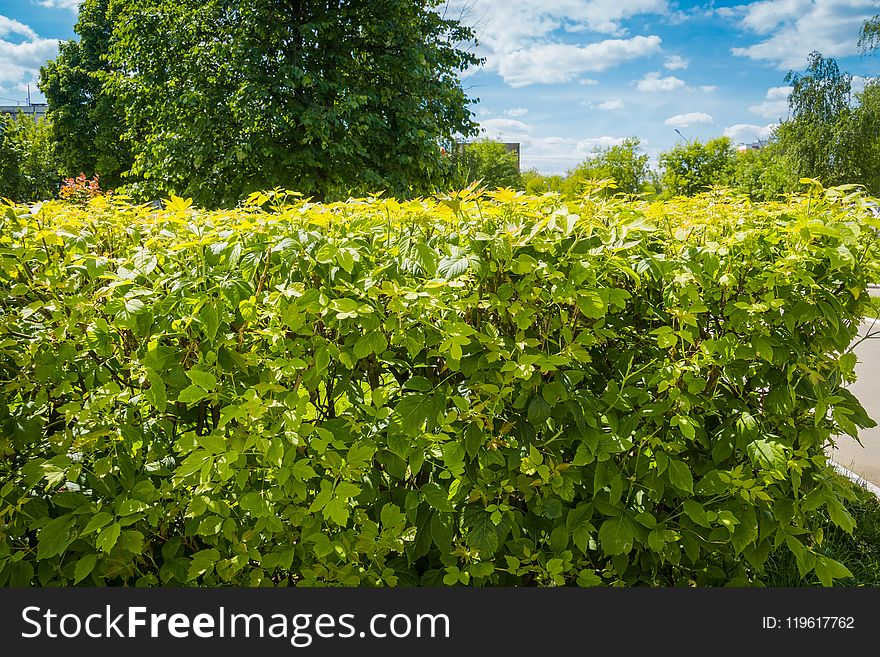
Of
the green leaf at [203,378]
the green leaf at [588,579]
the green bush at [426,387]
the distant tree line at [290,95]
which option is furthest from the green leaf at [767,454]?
the distant tree line at [290,95]

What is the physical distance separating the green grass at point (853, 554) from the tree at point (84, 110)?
2589 cm

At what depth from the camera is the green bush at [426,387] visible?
2.07 meters

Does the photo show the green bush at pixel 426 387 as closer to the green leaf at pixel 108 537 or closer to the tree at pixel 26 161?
the green leaf at pixel 108 537

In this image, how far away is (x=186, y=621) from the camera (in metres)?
2.28

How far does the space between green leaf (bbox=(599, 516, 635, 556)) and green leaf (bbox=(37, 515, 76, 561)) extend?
72.7 inches

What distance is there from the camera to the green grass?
282cm

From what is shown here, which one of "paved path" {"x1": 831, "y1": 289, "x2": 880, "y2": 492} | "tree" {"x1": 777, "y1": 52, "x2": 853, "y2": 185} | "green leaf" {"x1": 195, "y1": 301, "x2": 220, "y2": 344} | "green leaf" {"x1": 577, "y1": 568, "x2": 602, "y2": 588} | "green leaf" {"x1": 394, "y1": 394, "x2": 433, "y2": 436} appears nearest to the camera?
"green leaf" {"x1": 195, "y1": 301, "x2": 220, "y2": 344}

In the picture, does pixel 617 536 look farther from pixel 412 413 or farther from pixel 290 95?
pixel 290 95

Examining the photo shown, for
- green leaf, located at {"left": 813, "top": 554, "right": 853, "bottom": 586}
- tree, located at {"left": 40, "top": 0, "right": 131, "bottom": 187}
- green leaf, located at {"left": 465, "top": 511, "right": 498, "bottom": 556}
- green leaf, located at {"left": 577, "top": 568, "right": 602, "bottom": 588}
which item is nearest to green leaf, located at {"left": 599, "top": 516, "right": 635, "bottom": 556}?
green leaf, located at {"left": 577, "top": 568, "right": 602, "bottom": 588}

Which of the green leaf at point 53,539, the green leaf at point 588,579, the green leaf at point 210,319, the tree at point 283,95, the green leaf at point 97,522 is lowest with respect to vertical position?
the green leaf at point 588,579

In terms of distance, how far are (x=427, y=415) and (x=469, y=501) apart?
38cm

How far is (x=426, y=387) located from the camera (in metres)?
2.14

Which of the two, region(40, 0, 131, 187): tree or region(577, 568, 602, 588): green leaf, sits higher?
region(40, 0, 131, 187): tree

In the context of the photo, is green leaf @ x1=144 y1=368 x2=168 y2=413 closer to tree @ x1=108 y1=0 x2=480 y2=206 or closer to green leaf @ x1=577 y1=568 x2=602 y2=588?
green leaf @ x1=577 y1=568 x2=602 y2=588
